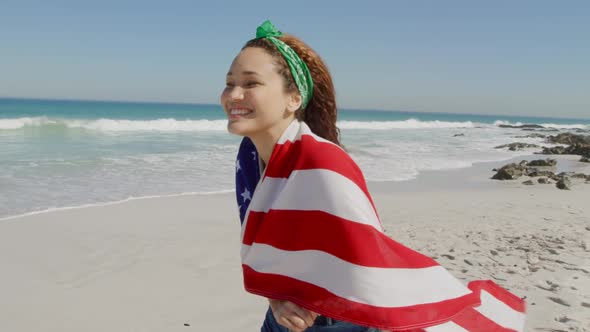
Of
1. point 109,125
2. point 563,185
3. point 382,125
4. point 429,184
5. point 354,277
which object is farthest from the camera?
point 382,125

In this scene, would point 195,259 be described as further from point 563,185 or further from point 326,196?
point 563,185

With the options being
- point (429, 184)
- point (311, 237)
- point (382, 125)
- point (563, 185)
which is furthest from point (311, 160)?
point (382, 125)

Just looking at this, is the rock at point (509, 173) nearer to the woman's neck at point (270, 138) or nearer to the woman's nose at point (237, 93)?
the woman's neck at point (270, 138)

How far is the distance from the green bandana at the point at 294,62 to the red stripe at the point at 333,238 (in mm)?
Answer: 456

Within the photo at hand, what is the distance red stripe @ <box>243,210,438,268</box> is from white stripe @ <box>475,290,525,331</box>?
2.11 feet

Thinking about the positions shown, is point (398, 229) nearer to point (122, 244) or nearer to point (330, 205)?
point (122, 244)

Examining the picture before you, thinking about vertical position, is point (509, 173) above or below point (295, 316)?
below

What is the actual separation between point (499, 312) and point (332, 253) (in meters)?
1.03

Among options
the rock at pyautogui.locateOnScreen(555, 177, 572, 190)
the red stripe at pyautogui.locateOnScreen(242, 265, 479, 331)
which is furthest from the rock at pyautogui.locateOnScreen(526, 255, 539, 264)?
the rock at pyautogui.locateOnScreen(555, 177, 572, 190)

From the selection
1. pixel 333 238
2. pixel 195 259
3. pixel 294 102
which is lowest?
pixel 195 259

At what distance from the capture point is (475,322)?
1.87m

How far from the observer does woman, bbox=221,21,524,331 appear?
143cm

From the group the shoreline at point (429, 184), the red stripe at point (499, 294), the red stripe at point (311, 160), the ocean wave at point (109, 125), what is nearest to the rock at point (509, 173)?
the shoreline at point (429, 184)

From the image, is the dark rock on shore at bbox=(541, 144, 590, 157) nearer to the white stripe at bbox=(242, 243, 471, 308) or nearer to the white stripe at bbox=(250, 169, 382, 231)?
the white stripe at bbox=(242, 243, 471, 308)
